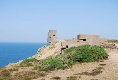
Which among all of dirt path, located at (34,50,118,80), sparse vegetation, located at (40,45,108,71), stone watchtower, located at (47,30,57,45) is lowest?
dirt path, located at (34,50,118,80)

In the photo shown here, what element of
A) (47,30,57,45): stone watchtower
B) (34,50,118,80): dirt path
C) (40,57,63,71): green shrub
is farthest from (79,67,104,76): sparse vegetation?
(47,30,57,45): stone watchtower

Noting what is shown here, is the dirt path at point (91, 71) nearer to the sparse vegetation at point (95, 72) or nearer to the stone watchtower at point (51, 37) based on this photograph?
the sparse vegetation at point (95, 72)

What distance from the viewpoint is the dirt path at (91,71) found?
980 inches

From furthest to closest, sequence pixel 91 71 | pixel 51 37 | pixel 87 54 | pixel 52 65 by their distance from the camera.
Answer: pixel 51 37 → pixel 87 54 → pixel 52 65 → pixel 91 71

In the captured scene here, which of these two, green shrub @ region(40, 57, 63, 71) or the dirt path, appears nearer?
the dirt path

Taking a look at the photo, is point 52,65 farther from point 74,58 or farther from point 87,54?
point 87,54

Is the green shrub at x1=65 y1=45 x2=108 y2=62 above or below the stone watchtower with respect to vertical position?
below

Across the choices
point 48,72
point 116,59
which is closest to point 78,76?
point 48,72

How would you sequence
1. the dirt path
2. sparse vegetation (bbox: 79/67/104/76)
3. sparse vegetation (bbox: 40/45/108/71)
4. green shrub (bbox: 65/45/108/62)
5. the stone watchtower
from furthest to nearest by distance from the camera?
the stone watchtower
green shrub (bbox: 65/45/108/62)
sparse vegetation (bbox: 40/45/108/71)
sparse vegetation (bbox: 79/67/104/76)
the dirt path

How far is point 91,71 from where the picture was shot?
89.7ft

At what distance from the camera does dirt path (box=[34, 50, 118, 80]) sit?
81.7ft

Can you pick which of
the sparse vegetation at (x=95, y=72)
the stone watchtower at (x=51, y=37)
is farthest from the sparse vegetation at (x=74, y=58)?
the stone watchtower at (x=51, y=37)

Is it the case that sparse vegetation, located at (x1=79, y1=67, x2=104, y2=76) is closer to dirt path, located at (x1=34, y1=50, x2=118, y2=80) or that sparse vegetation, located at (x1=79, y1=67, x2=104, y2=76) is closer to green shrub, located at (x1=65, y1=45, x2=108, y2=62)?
dirt path, located at (x1=34, y1=50, x2=118, y2=80)

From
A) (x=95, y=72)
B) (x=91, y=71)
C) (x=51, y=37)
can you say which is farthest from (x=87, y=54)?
(x=51, y=37)
